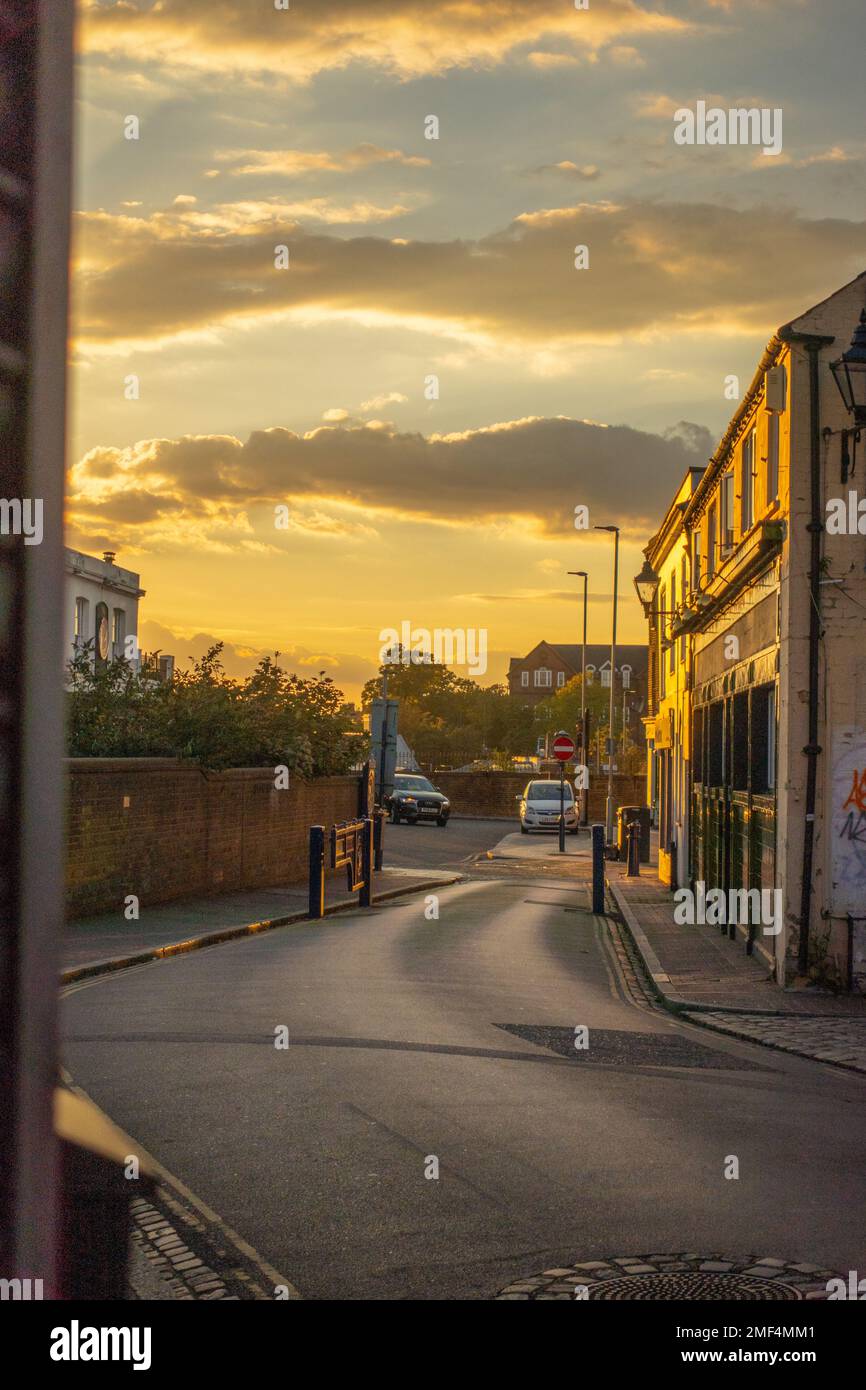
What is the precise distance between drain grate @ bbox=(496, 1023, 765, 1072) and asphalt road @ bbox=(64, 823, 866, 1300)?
0.04 m

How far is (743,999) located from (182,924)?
7368 mm

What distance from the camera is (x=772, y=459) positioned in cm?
1536

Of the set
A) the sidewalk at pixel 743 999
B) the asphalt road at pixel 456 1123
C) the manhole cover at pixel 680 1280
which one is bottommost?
the sidewalk at pixel 743 999

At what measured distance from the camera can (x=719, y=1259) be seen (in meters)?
5.28

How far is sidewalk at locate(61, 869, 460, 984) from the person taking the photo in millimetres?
14289

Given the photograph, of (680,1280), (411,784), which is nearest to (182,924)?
(680,1280)

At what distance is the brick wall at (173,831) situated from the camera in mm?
17297

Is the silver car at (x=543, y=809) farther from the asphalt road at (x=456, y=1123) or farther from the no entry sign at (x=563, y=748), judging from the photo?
the asphalt road at (x=456, y=1123)

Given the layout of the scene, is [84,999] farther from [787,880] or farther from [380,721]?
[380,721]

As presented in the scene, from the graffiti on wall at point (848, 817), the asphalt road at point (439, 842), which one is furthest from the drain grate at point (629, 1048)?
the asphalt road at point (439, 842)

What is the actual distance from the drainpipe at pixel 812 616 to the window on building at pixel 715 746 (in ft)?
22.3

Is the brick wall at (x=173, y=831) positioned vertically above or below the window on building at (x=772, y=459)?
below

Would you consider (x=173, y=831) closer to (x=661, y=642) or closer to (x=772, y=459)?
(x=772, y=459)

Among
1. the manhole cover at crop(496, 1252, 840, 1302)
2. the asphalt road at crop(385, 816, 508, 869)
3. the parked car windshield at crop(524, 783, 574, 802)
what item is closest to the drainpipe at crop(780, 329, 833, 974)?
the manhole cover at crop(496, 1252, 840, 1302)
